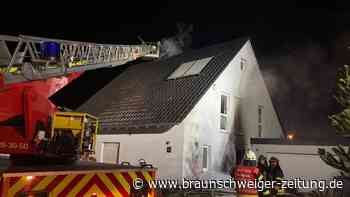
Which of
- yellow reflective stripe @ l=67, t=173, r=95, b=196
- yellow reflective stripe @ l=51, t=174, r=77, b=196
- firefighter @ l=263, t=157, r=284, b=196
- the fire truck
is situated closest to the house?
firefighter @ l=263, t=157, r=284, b=196

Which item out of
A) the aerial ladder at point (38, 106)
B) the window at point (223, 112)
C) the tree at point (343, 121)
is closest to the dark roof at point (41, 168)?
the aerial ladder at point (38, 106)

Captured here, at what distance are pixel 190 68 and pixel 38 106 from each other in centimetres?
1253

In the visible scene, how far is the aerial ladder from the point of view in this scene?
4742mm

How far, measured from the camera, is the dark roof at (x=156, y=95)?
46.6 feet

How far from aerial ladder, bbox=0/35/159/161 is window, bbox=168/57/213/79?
10117 mm

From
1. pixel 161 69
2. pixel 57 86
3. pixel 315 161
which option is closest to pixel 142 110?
pixel 161 69

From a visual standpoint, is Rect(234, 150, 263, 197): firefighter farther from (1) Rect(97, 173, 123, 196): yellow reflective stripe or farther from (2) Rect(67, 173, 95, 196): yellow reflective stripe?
(2) Rect(67, 173, 95, 196): yellow reflective stripe

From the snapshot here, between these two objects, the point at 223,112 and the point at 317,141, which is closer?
the point at 317,141

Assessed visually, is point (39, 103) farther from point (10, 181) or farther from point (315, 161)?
point (315, 161)

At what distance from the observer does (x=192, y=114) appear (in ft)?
44.4

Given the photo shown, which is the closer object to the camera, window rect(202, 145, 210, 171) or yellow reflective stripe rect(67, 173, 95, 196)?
yellow reflective stripe rect(67, 173, 95, 196)

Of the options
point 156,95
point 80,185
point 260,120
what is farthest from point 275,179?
point 260,120

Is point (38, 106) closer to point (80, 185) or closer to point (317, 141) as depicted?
point (80, 185)

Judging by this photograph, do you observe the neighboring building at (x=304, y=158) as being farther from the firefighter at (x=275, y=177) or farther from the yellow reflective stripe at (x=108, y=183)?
the yellow reflective stripe at (x=108, y=183)
